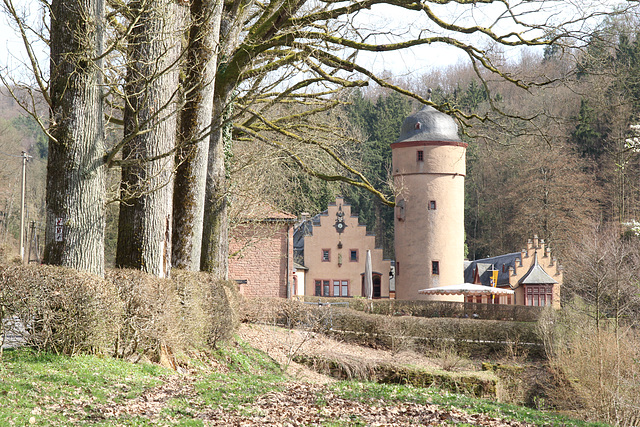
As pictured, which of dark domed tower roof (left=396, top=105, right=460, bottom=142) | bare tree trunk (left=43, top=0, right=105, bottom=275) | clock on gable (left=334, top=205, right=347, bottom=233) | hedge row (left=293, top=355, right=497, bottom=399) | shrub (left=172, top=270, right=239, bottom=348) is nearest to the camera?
bare tree trunk (left=43, top=0, right=105, bottom=275)

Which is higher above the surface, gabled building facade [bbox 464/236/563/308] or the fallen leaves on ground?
gabled building facade [bbox 464/236/563/308]

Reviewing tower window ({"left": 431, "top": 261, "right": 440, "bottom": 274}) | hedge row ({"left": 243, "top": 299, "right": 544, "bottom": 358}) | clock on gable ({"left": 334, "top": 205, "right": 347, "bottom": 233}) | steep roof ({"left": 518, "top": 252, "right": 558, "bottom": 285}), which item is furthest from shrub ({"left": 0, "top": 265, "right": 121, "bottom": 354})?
steep roof ({"left": 518, "top": 252, "right": 558, "bottom": 285})

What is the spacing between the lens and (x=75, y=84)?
8.57 m

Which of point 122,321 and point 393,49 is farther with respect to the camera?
point 393,49

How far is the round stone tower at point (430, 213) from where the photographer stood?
35938 mm

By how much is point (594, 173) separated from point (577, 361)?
34.1m

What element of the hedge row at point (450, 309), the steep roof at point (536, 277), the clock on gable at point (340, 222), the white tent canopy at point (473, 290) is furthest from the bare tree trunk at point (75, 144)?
the steep roof at point (536, 277)

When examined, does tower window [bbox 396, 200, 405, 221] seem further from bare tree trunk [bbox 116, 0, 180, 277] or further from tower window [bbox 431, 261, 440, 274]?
bare tree trunk [bbox 116, 0, 180, 277]

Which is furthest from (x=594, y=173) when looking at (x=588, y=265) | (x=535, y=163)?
(x=588, y=265)

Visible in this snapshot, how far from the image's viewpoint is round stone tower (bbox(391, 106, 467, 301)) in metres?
35.9

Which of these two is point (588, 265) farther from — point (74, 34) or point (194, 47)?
point (74, 34)

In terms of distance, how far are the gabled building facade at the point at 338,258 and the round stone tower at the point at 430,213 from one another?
4.20 metres

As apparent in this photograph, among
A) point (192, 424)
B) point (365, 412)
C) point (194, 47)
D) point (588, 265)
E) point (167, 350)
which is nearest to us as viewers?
point (192, 424)

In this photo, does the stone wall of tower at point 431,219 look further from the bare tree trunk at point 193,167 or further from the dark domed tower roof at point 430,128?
the bare tree trunk at point 193,167
